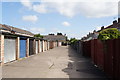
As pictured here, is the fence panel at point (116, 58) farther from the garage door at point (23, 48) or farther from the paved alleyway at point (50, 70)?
the garage door at point (23, 48)

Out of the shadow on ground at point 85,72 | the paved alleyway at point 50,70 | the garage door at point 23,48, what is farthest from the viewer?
the garage door at point 23,48

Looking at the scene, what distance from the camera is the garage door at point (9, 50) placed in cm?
1356

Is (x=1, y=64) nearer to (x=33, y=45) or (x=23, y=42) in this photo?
(x=23, y=42)

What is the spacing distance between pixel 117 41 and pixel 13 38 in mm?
11126

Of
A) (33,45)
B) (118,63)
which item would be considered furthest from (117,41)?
(33,45)

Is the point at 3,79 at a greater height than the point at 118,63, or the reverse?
the point at 118,63

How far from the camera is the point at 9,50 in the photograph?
14.4 meters

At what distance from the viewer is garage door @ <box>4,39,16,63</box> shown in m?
13.6

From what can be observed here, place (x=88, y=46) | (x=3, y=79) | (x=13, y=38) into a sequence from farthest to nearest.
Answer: (x=88, y=46)
(x=13, y=38)
(x=3, y=79)

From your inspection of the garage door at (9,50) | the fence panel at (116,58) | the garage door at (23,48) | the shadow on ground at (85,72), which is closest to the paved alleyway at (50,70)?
the shadow on ground at (85,72)

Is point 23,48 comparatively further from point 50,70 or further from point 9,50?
point 50,70

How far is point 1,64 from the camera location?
12078 millimetres

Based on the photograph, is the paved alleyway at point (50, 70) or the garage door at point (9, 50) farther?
the garage door at point (9, 50)

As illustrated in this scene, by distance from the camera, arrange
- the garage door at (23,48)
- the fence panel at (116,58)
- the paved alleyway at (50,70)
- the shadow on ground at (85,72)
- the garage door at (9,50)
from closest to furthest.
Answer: the fence panel at (116,58)
the shadow on ground at (85,72)
the paved alleyway at (50,70)
the garage door at (9,50)
the garage door at (23,48)
